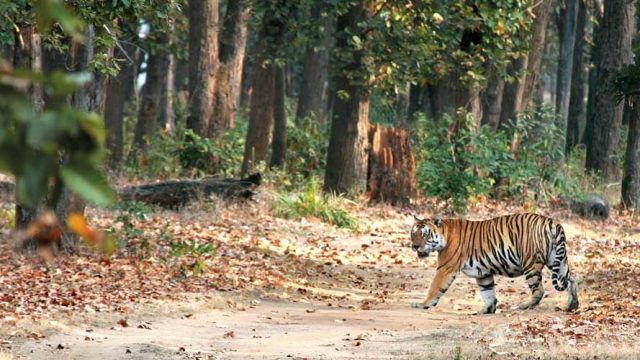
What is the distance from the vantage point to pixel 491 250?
12.8 meters

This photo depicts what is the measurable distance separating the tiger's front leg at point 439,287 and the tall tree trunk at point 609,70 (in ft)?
36.0

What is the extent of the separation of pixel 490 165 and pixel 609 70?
137 inches

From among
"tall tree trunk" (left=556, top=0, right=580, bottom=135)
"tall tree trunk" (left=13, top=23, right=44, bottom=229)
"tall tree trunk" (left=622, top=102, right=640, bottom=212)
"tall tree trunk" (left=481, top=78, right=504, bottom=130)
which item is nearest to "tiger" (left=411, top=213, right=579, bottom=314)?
"tall tree trunk" (left=13, top=23, right=44, bottom=229)

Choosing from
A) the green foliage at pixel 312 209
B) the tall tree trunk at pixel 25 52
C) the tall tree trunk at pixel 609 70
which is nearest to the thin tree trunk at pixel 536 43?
the tall tree trunk at pixel 609 70

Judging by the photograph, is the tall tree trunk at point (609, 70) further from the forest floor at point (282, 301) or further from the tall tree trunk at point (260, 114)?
the forest floor at point (282, 301)


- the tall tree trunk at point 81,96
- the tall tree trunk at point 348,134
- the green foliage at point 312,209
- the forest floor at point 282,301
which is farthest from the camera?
the tall tree trunk at point 348,134

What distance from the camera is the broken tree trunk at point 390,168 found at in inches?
870

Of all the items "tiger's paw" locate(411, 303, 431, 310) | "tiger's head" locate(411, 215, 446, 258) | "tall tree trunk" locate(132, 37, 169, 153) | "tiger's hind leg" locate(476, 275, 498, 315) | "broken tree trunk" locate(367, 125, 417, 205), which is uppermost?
"tall tree trunk" locate(132, 37, 169, 153)

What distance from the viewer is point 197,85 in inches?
1013

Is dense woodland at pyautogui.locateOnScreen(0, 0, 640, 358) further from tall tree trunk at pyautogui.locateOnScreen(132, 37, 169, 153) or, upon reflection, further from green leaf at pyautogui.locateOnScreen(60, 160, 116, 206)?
green leaf at pyautogui.locateOnScreen(60, 160, 116, 206)

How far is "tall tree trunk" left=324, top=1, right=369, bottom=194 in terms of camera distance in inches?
852

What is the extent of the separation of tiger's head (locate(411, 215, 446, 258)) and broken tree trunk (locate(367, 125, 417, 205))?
9134 mm

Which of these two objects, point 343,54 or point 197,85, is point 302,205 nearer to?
point 343,54

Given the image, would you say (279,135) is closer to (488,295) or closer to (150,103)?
(150,103)
